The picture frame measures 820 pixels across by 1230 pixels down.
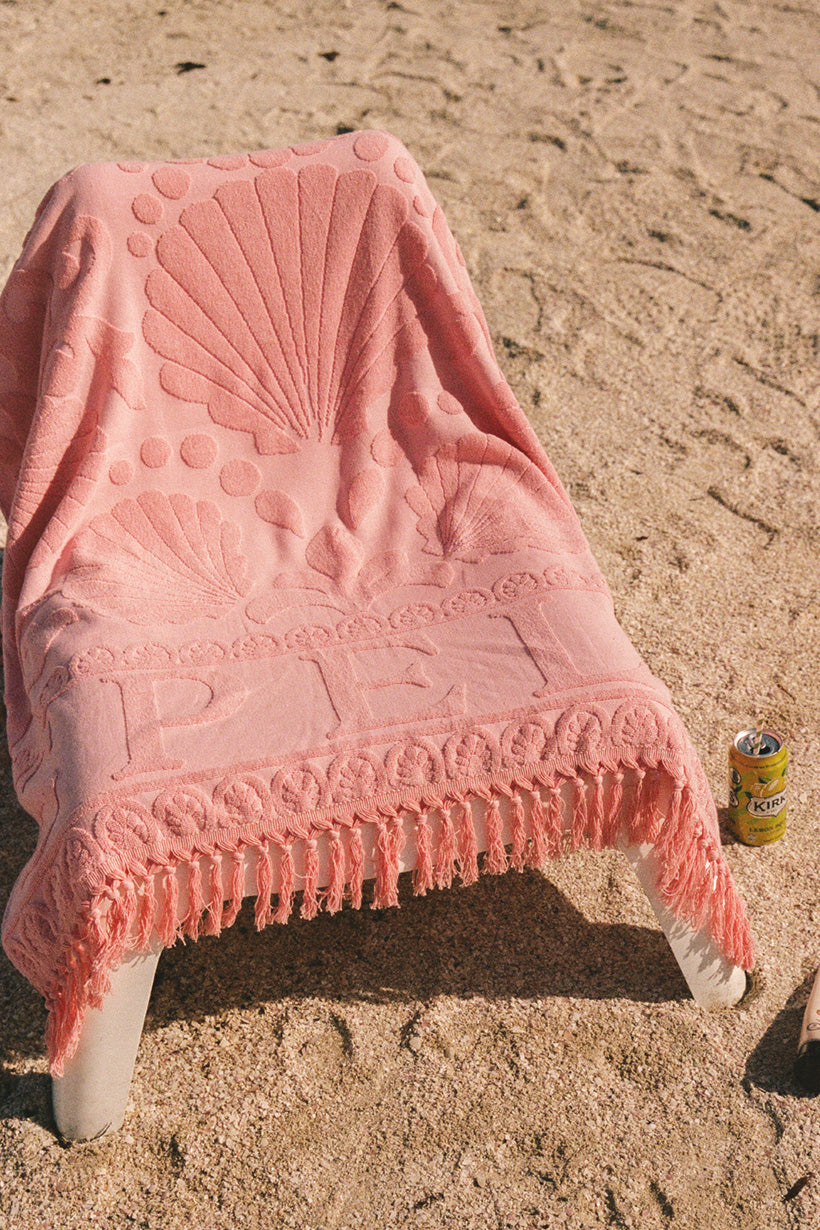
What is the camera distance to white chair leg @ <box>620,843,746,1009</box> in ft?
6.38

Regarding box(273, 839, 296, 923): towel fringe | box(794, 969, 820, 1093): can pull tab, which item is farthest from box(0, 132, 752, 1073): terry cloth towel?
box(794, 969, 820, 1093): can pull tab

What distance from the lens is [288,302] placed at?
2.43m

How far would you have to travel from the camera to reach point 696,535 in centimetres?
308

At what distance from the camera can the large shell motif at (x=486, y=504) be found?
2.27 m

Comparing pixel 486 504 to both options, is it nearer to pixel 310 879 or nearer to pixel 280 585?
pixel 280 585

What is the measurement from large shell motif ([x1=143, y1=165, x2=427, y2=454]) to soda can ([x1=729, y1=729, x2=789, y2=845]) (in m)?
0.95

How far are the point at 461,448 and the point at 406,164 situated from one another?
22.6 inches

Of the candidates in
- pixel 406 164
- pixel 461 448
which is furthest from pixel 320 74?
pixel 461 448

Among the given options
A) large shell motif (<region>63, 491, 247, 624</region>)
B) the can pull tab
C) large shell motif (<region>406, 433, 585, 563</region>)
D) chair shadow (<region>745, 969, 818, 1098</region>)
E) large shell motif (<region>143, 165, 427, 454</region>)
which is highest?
large shell motif (<region>143, 165, 427, 454</region>)

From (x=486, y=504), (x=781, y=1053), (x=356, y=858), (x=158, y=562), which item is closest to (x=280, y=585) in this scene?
(x=158, y=562)

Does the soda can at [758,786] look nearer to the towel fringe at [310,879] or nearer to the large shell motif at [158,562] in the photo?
Result: the towel fringe at [310,879]

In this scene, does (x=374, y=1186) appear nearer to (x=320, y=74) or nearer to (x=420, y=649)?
(x=420, y=649)

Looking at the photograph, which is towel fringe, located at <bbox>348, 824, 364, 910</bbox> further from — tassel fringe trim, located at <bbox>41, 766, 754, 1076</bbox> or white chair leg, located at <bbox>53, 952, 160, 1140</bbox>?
white chair leg, located at <bbox>53, 952, 160, 1140</bbox>

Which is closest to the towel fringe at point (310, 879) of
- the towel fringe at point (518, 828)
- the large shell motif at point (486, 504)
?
the towel fringe at point (518, 828)
